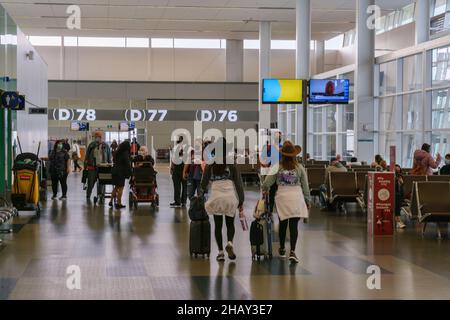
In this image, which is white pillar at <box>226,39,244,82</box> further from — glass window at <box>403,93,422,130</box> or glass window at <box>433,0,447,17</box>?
glass window at <box>403,93,422,130</box>

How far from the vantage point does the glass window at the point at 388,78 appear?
2727 cm

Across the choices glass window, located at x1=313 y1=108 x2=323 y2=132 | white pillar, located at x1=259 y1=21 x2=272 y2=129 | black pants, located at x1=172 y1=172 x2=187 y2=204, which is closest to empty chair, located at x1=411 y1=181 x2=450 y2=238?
black pants, located at x1=172 y1=172 x2=187 y2=204

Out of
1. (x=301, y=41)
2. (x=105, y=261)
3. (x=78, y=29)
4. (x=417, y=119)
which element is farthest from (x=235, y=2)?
(x=105, y=261)

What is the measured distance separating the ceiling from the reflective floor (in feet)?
64.3

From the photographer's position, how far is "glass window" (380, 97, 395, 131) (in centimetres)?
2769

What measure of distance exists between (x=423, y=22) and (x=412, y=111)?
17.9ft

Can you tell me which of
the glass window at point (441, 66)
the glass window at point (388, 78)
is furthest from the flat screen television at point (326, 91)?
the glass window at point (388, 78)

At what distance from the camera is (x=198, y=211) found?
1080 cm

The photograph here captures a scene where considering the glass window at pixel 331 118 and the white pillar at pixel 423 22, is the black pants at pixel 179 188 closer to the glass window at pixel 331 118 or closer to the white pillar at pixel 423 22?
the white pillar at pixel 423 22

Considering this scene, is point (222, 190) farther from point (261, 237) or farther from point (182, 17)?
point (182, 17)

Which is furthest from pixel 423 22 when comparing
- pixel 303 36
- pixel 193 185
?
pixel 193 185

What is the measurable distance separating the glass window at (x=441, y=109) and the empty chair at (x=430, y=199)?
9.51 m

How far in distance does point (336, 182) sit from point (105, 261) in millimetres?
9065
